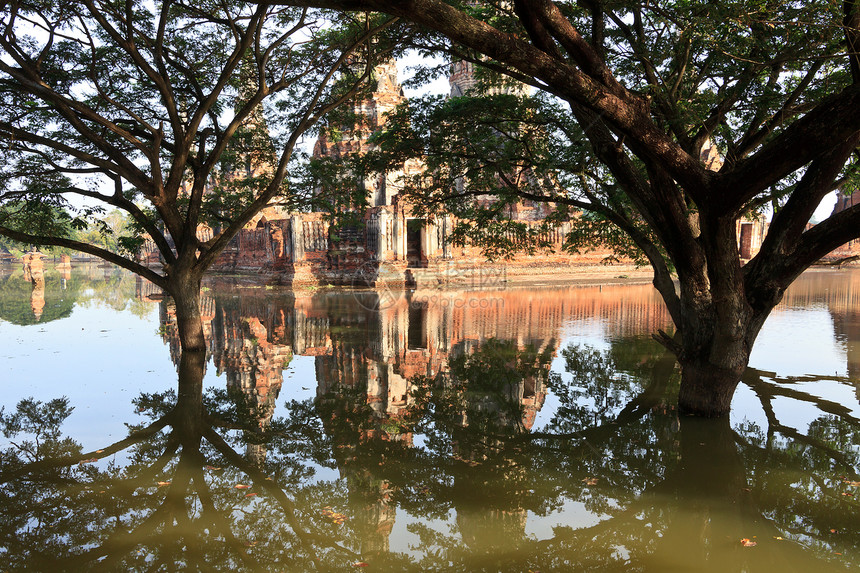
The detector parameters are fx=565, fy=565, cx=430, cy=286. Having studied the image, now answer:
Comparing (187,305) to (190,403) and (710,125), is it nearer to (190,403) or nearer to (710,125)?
(190,403)

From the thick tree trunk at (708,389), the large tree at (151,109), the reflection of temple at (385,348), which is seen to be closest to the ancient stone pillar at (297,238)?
the reflection of temple at (385,348)

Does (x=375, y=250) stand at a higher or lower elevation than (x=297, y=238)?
lower

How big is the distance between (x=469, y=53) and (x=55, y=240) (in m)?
6.55

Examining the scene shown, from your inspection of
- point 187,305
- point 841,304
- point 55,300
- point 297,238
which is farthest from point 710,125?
point 55,300

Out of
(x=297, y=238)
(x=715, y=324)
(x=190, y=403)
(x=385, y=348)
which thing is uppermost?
(x=297, y=238)

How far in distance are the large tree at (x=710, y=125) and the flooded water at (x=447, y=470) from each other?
3.81 feet

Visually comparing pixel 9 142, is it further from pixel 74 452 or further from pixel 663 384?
pixel 663 384

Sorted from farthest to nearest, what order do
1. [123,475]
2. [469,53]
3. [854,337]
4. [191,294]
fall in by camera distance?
[854,337]
[191,294]
[469,53]
[123,475]

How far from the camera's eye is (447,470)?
14.4 ft

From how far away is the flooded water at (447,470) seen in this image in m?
3.26

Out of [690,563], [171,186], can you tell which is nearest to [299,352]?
[171,186]

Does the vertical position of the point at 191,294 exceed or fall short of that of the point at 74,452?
it exceeds it

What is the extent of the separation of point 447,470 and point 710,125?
463 cm

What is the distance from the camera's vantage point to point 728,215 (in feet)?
15.6
